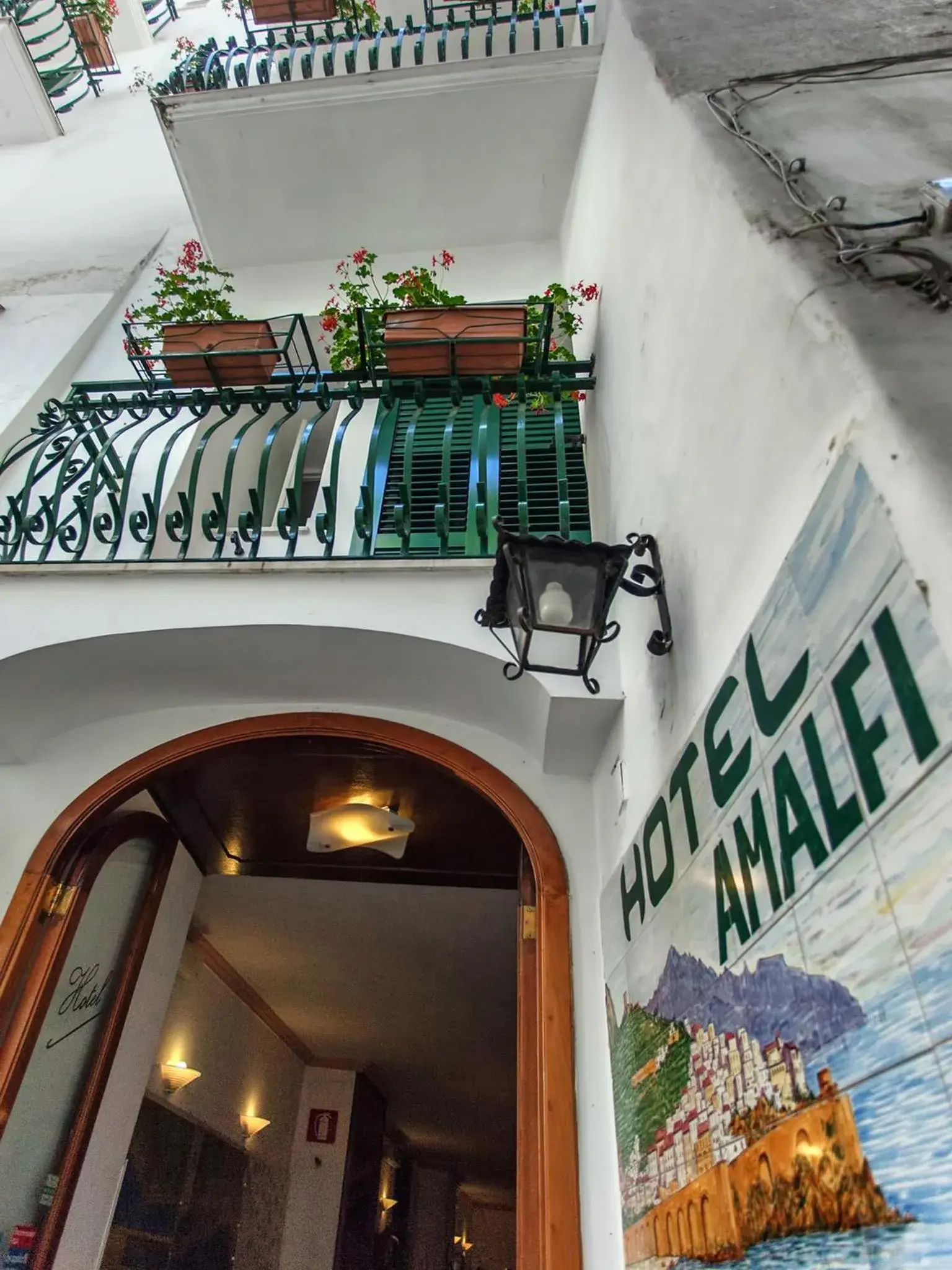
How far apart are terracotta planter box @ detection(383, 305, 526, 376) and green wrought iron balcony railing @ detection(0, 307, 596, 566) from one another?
0.16 ft

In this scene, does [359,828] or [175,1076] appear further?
[175,1076]

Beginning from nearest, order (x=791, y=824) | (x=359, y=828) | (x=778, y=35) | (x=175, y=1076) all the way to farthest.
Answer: (x=791, y=824) < (x=778, y=35) < (x=359, y=828) < (x=175, y=1076)

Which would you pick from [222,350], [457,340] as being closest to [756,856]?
[457,340]

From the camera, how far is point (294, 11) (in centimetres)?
604

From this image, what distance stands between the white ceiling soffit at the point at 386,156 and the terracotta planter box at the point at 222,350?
2069mm

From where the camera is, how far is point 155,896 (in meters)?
3.52

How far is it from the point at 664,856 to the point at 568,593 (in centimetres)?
69

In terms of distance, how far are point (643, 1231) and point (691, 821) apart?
2.92 feet

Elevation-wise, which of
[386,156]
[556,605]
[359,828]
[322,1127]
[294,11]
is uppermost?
[294,11]

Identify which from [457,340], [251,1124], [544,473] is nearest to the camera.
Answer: [457,340]

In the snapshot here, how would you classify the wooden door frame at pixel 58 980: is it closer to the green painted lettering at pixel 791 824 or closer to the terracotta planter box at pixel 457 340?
the terracotta planter box at pixel 457 340

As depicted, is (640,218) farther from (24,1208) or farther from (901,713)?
(24,1208)

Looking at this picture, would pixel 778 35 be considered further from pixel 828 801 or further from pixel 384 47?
pixel 384 47

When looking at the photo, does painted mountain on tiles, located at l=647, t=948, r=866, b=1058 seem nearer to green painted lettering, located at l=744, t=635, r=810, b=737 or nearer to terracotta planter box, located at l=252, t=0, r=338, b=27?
green painted lettering, located at l=744, t=635, r=810, b=737
